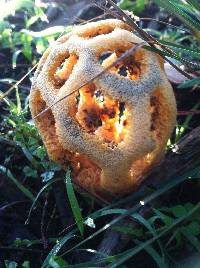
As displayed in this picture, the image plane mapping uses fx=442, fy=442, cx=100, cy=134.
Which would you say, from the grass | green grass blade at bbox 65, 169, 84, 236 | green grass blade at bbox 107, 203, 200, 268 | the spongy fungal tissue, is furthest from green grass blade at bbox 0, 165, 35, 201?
green grass blade at bbox 107, 203, 200, 268

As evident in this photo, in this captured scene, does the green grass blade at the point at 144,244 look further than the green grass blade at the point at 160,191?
No

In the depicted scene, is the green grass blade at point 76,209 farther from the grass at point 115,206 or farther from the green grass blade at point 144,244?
the green grass blade at point 144,244

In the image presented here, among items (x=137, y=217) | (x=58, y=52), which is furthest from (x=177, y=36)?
(x=137, y=217)

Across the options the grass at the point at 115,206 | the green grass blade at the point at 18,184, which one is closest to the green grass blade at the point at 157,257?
the grass at the point at 115,206

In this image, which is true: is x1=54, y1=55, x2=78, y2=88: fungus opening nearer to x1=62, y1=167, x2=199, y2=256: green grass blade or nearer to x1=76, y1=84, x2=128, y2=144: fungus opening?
x1=76, y1=84, x2=128, y2=144: fungus opening

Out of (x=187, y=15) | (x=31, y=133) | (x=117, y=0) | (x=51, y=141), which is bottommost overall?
(x=31, y=133)

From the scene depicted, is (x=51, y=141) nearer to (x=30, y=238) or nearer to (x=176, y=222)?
(x=30, y=238)

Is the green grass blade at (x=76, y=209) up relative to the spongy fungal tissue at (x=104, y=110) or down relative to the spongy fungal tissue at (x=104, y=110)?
down

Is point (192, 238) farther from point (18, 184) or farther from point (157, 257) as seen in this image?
point (18, 184)
